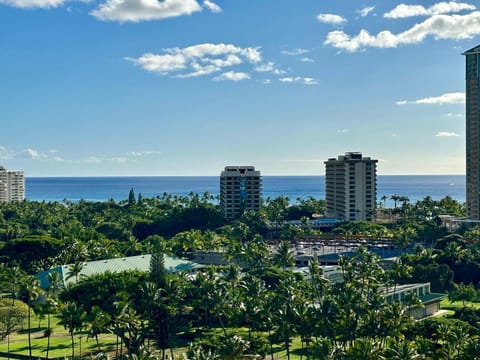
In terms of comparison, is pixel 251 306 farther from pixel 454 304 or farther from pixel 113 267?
pixel 454 304

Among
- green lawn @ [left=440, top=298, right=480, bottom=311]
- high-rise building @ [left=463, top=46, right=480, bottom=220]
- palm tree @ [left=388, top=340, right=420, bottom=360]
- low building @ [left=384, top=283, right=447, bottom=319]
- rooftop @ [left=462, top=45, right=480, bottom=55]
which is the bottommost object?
green lawn @ [left=440, top=298, right=480, bottom=311]

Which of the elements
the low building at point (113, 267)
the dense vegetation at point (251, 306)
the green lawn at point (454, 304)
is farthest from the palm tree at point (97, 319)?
the green lawn at point (454, 304)

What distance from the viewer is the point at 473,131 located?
550 feet

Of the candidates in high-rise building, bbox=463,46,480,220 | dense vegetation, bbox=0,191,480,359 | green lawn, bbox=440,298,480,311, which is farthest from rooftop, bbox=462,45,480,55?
green lawn, bbox=440,298,480,311

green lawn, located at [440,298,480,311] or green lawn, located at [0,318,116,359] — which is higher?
green lawn, located at [440,298,480,311]

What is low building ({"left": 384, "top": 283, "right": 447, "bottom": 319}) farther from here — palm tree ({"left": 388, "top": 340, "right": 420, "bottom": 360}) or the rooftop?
the rooftop

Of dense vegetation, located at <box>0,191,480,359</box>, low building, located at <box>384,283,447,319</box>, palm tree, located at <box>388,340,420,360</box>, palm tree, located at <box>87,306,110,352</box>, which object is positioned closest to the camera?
palm tree, located at <box>388,340,420,360</box>

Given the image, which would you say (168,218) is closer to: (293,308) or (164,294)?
(164,294)

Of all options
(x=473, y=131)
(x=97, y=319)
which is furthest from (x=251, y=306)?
(x=473, y=131)

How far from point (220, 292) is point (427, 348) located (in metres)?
26.0

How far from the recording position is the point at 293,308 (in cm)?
6256

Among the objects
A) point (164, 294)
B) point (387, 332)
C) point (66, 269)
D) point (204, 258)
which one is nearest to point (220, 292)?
point (164, 294)

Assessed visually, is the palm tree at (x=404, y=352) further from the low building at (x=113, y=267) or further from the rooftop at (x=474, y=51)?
the rooftop at (x=474, y=51)

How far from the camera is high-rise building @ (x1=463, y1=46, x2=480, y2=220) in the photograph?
6476 inches
